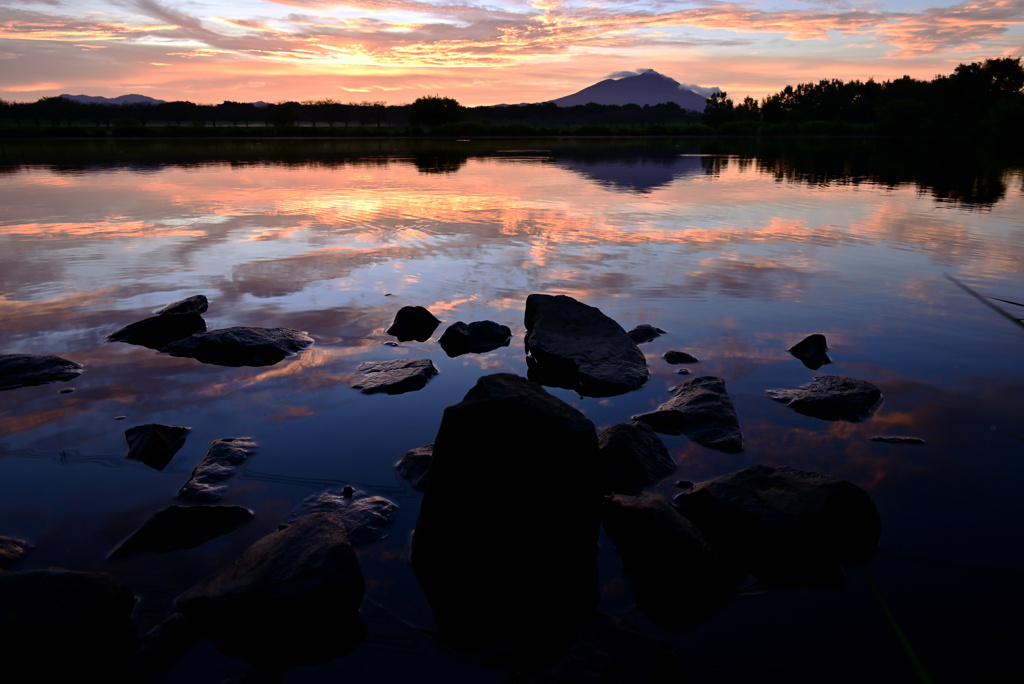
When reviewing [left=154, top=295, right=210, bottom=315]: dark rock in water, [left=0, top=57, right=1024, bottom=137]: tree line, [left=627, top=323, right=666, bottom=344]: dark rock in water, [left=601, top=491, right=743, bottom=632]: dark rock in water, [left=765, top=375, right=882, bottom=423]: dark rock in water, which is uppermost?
[left=0, top=57, right=1024, bottom=137]: tree line

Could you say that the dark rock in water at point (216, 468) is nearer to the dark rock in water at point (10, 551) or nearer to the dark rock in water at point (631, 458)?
the dark rock in water at point (10, 551)

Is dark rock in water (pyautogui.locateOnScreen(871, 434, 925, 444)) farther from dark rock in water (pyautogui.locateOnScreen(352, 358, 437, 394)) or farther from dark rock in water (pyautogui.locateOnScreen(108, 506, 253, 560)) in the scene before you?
dark rock in water (pyautogui.locateOnScreen(108, 506, 253, 560))

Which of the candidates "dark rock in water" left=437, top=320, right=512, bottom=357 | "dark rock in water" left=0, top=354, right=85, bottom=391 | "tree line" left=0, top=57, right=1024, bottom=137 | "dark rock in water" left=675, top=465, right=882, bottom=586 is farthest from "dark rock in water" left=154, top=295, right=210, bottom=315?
"tree line" left=0, top=57, right=1024, bottom=137

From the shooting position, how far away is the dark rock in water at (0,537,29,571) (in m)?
3.12

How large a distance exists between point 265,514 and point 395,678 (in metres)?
1.47

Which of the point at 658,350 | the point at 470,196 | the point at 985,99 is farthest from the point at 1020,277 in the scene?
the point at 985,99

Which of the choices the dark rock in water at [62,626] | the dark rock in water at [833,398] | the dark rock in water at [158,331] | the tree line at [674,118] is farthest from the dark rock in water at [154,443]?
the tree line at [674,118]

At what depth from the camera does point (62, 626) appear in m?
2.55

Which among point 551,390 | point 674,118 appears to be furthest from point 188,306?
point 674,118

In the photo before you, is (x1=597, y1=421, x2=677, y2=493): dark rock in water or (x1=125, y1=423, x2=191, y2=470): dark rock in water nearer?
(x1=597, y1=421, x2=677, y2=493): dark rock in water

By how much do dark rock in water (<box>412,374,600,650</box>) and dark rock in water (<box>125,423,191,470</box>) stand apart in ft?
7.74

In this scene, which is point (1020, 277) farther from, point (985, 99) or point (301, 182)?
point (985, 99)

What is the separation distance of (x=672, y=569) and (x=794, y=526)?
2.35 ft

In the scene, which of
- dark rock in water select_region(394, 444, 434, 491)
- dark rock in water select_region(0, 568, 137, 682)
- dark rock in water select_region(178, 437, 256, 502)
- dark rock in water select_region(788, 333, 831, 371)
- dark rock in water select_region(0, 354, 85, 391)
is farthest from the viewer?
dark rock in water select_region(788, 333, 831, 371)
